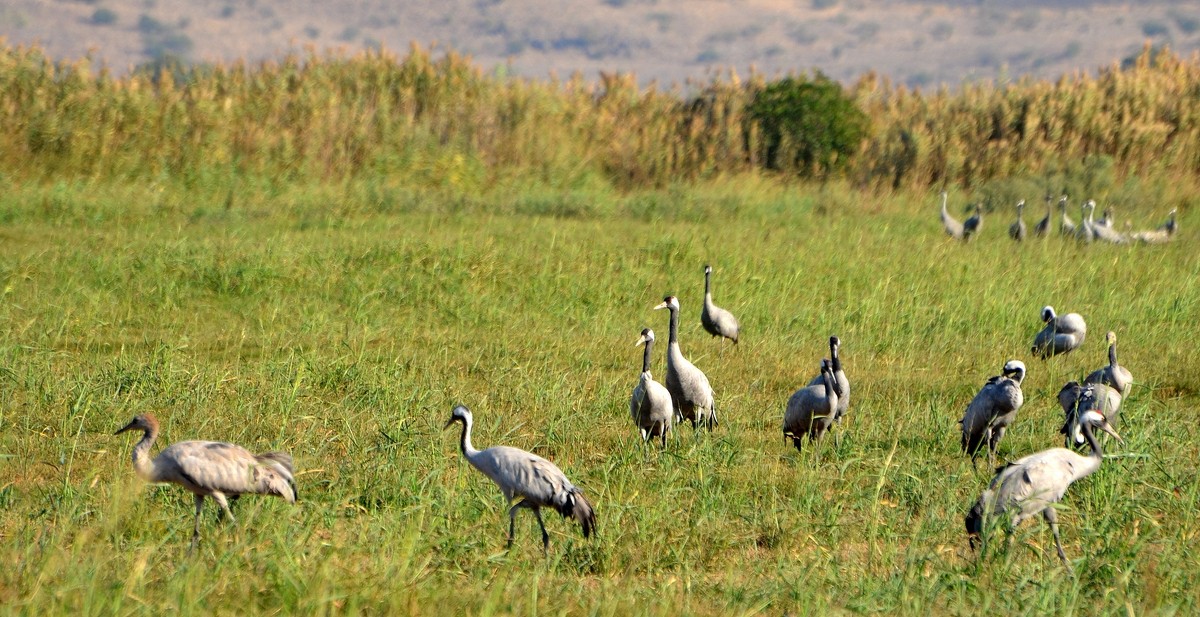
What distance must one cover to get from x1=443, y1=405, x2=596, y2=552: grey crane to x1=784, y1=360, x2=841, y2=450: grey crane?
6.72 feet

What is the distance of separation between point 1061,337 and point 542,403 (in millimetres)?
4262

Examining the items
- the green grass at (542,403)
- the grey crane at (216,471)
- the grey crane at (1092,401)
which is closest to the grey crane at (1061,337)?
the green grass at (542,403)

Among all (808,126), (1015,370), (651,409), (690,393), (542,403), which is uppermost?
(1015,370)

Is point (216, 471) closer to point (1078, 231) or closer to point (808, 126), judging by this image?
point (1078, 231)

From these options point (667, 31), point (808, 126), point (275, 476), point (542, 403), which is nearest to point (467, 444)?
point (275, 476)

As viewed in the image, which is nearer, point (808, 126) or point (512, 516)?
point (512, 516)

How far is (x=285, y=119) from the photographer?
65.9 feet

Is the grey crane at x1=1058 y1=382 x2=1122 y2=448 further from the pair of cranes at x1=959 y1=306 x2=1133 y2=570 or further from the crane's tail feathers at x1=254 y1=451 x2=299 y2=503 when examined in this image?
the crane's tail feathers at x1=254 y1=451 x2=299 y2=503

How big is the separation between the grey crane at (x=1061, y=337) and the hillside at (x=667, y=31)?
7220 centimetres

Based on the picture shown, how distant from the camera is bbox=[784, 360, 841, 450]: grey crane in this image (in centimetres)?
758

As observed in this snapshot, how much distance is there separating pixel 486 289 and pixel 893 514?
6.89 metres

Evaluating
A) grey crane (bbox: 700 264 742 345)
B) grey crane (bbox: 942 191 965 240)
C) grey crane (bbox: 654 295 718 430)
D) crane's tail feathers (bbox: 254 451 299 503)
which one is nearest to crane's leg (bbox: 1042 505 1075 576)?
grey crane (bbox: 654 295 718 430)

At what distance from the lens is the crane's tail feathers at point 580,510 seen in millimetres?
5816

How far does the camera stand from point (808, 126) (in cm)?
2114
